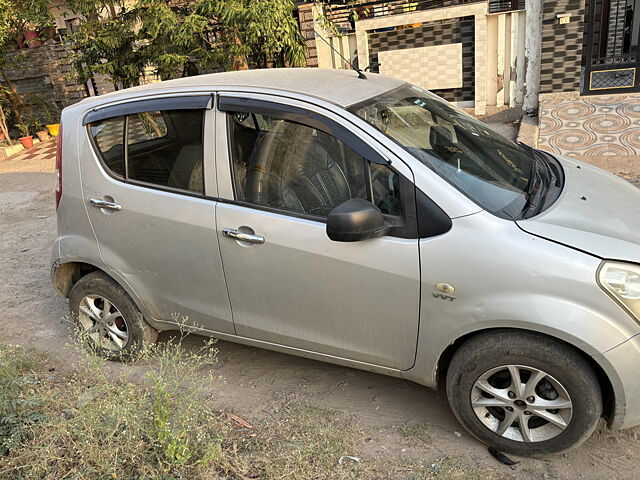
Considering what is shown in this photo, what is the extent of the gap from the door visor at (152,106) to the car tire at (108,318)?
1.06 metres

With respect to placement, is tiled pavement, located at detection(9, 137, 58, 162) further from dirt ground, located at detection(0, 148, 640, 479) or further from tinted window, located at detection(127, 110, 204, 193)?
tinted window, located at detection(127, 110, 204, 193)

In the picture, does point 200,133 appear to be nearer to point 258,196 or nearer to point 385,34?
point 258,196

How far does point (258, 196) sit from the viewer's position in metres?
3.08

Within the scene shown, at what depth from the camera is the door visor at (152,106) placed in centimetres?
321

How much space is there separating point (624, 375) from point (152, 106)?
9.56ft

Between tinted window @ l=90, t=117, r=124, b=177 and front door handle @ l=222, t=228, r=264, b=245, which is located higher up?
tinted window @ l=90, t=117, r=124, b=177

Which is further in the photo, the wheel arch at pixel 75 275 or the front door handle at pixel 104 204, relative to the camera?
the wheel arch at pixel 75 275

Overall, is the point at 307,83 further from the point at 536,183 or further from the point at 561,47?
the point at 561,47

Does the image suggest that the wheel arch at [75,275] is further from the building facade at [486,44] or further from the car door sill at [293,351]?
the building facade at [486,44]

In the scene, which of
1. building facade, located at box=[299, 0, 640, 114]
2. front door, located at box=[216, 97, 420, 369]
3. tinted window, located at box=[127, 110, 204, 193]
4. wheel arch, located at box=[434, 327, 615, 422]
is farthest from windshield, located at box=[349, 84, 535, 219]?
building facade, located at box=[299, 0, 640, 114]

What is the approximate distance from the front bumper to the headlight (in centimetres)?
14

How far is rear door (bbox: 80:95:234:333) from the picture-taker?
10.6ft

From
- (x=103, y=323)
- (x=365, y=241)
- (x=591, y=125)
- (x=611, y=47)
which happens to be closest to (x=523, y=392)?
(x=365, y=241)

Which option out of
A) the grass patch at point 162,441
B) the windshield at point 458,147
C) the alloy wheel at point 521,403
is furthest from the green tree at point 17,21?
the alloy wheel at point 521,403
